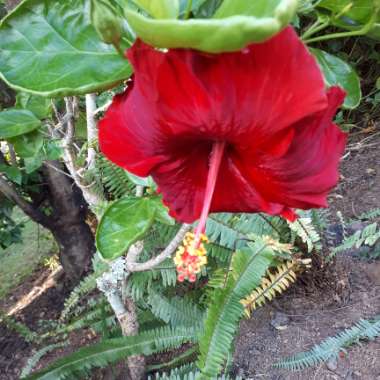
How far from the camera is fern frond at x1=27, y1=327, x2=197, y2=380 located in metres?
1.24

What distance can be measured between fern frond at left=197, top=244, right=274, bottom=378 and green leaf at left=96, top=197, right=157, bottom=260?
2.19 ft

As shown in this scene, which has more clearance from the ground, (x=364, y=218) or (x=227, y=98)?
(x=227, y=98)

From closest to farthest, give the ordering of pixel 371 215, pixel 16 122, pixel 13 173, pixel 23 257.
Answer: pixel 16 122 → pixel 13 173 → pixel 371 215 → pixel 23 257

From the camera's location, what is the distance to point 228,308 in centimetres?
117

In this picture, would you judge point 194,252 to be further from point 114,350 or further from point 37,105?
point 114,350

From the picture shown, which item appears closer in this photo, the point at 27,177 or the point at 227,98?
the point at 227,98

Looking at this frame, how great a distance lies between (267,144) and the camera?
12.4 inches

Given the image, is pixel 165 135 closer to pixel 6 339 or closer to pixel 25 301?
pixel 6 339

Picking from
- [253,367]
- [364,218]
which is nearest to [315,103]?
[253,367]

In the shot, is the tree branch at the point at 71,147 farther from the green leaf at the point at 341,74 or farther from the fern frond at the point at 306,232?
the fern frond at the point at 306,232

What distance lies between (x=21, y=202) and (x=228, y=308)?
81cm

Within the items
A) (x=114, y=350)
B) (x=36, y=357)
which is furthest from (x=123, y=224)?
(x=36, y=357)

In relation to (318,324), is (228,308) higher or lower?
higher

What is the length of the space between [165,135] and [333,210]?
1792 millimetres
